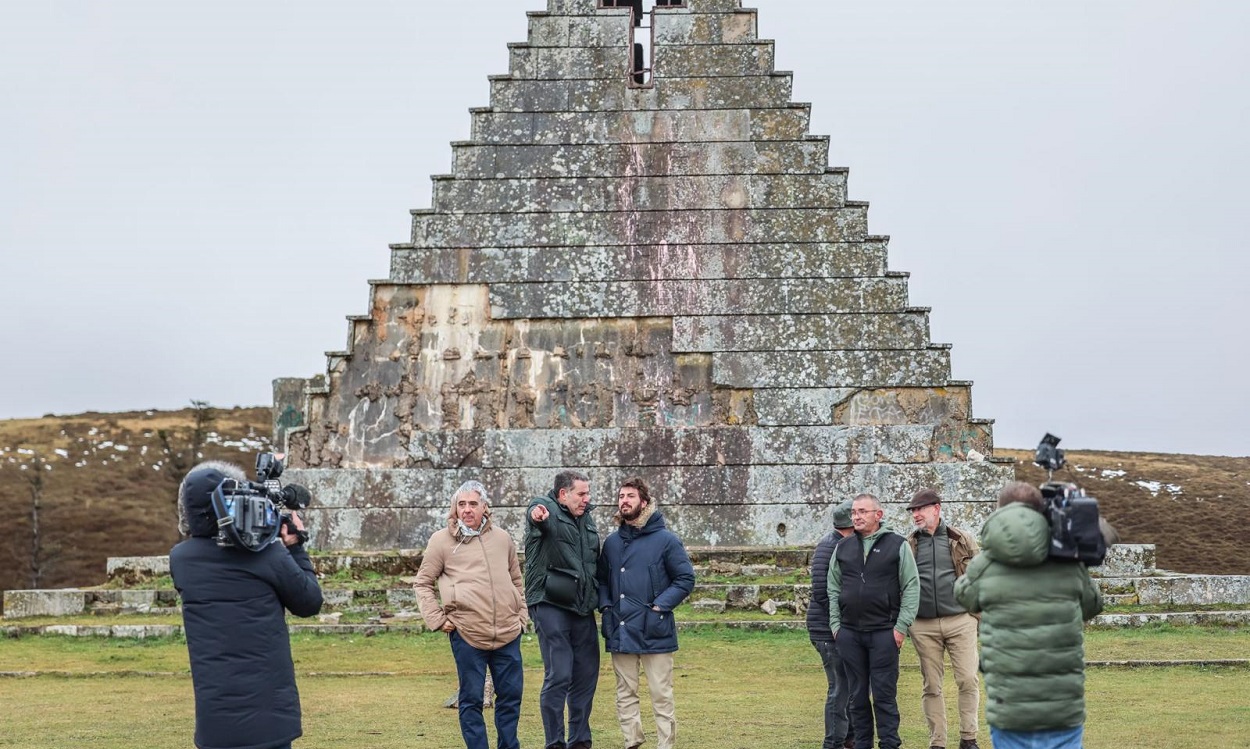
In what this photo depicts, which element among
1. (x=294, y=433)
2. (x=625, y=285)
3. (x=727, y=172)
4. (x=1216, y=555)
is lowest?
(x=1216, y=555)

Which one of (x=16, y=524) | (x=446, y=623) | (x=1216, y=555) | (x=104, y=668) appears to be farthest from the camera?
(x=16, y=524)

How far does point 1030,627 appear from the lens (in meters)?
7.27

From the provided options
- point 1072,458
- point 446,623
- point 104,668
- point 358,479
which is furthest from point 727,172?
point 1072,458

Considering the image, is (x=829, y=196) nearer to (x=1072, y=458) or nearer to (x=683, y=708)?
(x=683, y=708)

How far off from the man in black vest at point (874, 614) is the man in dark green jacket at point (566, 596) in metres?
1.81

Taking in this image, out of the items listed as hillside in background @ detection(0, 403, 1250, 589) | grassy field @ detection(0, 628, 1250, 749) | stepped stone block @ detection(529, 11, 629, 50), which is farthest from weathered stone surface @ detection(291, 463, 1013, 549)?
hillside in background @ detection(0, 403, 1250, 589)

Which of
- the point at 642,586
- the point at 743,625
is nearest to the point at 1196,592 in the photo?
the point at 743,625

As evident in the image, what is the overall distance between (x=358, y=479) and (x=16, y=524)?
3152cm

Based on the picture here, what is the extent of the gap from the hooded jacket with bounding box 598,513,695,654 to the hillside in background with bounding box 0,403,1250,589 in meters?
24.5

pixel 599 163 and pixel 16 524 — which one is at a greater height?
pixel 599 163

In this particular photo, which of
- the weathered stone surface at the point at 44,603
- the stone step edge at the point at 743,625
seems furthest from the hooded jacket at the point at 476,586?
the weathered stone surface at the point at 44,603

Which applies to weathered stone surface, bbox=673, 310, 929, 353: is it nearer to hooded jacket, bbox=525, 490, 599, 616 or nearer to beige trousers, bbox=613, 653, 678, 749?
hooded jacket, bbox=525, 490, 599, 616

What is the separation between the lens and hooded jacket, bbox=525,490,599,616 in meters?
10.8

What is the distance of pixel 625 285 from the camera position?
25.8 metres
